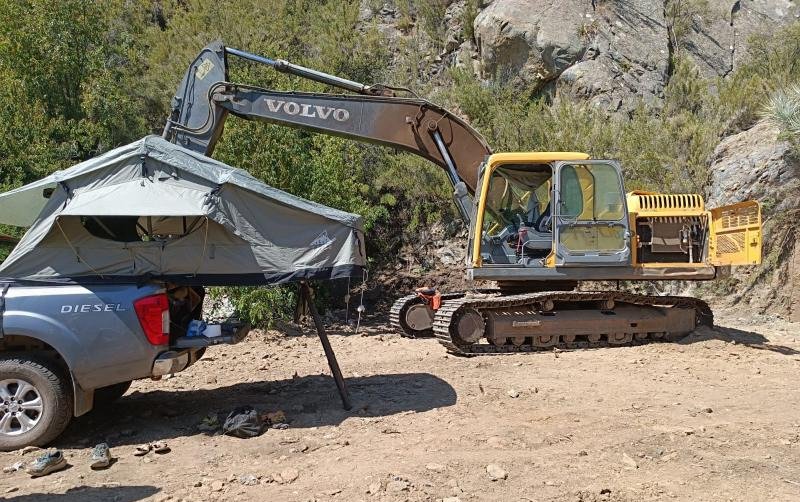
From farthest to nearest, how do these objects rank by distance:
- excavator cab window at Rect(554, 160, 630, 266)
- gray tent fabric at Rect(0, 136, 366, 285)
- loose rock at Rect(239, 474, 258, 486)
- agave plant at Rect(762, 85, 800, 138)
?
agave plant at Rect(762, 85, 800, 138)
excavator cab window at Rect(554, 160, 630, 266)
gray tent fabric at Rect(0, 136, 366, 285)
loose rock at Rect(239, 474, 258, 486)

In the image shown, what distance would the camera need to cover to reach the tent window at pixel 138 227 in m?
5.90

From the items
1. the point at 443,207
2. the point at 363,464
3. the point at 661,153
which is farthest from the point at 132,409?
the point at 661,153

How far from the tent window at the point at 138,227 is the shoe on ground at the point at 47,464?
1.95 metres

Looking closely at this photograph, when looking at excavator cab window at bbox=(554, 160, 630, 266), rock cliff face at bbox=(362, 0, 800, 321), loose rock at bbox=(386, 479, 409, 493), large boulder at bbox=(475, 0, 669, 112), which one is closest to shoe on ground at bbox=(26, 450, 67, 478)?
loose rock at bbox=(386, 479, 409, 493)

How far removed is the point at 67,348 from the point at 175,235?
1.39 meters

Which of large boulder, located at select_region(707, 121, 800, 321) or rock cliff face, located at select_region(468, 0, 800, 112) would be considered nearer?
large boulder, located at select_region(707, 121, 800, 321)

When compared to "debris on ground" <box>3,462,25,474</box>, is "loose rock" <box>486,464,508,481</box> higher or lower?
higher

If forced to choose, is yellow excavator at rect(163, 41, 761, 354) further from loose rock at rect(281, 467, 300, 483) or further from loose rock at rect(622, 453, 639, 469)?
loose rock at rect(281, 467, 300, 483)

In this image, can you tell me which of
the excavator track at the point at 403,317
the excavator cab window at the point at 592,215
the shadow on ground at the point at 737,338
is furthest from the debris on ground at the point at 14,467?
the shadow on ground at the point at 737,338

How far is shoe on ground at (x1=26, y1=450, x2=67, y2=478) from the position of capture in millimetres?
4637

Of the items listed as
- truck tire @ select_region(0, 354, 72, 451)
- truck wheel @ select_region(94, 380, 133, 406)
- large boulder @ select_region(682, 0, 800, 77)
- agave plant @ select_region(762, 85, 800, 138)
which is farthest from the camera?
large boulder @ select_region(682, 0, 800, 77)

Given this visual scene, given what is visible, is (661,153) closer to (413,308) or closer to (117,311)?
(413,308)

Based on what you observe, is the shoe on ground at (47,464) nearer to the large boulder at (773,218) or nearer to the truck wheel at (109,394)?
the truck wheel at (109,394)

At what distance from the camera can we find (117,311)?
540cm
